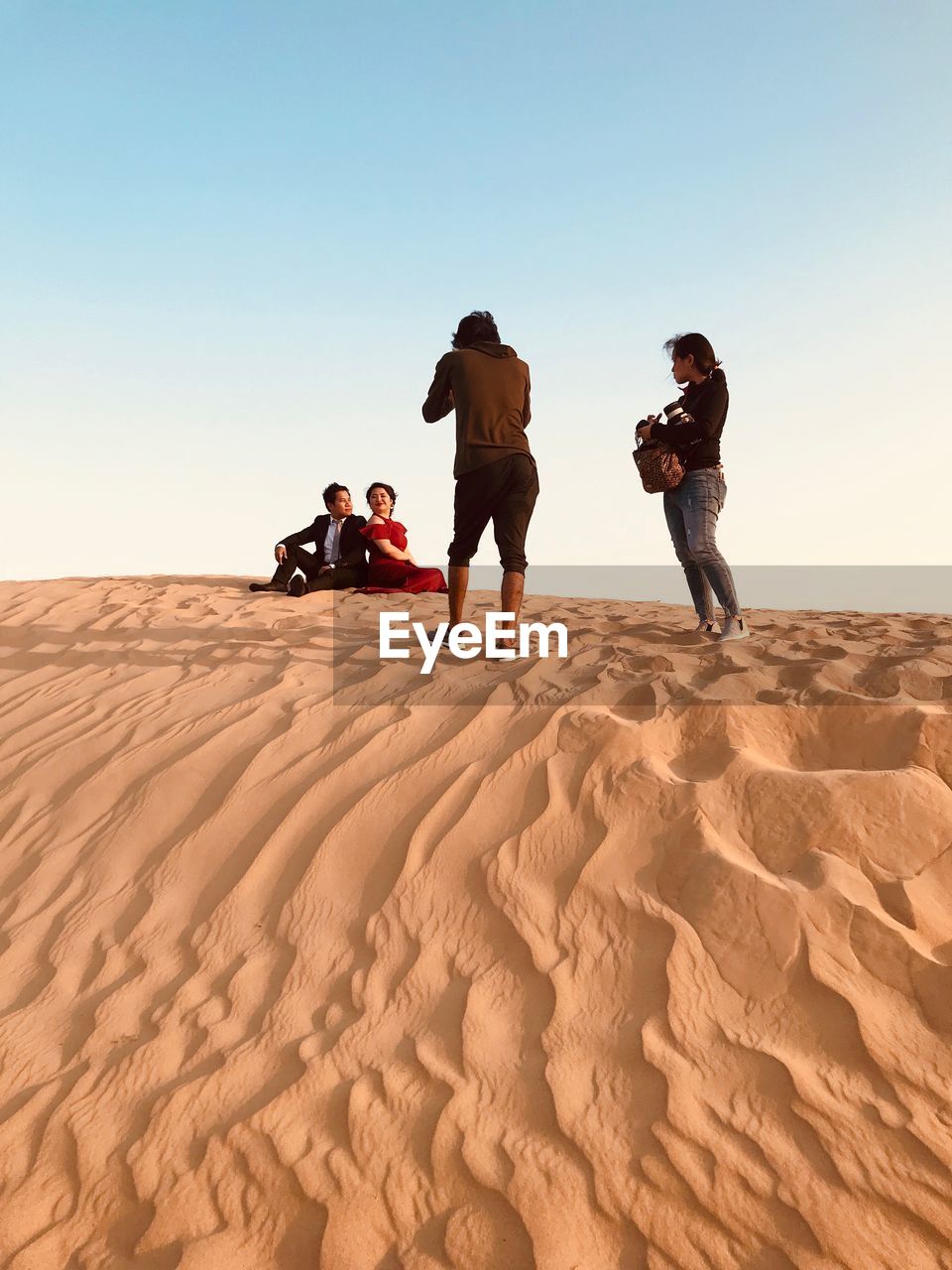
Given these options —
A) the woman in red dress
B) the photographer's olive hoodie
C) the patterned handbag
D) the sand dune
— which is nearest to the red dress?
the woman in red dress

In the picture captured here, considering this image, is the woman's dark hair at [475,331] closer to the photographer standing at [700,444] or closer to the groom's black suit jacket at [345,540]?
the photographer standing at [700,444]

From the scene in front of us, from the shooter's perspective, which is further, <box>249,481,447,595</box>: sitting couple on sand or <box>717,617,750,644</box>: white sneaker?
<box>249,481,447,595</box>: sitting couple on sand

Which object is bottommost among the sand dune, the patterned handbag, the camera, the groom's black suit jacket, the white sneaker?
the sand dune

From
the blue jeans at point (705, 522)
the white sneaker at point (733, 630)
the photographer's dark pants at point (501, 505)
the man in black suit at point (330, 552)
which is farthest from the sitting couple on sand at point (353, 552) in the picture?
the white sneaker at point (733, 630)

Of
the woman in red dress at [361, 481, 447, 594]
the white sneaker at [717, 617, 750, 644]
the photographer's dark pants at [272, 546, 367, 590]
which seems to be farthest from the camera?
the woman in red dress at [361, 481, 447, 594]

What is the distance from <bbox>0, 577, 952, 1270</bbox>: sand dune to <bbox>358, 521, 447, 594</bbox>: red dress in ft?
16.0

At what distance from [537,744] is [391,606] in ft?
13.4

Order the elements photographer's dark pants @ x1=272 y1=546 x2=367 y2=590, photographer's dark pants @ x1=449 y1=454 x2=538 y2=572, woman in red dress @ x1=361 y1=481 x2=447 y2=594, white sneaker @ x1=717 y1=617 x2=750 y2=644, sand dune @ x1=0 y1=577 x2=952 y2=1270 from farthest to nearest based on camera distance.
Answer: woman in red dress @ x1=361 y1=481 x2=447 y2=594 < photographer's dark pants @ x1=272 y1=546 x2=367 y2=590 < photographer's dark pants @ x1=449 y1=454 x2=538 y2=572 < white sneaker @ x1=717 y1=617 x2=750 y2=644 < sand dune @ x1=0 y1=577 x2=952 y2=1270

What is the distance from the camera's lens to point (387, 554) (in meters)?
8.28

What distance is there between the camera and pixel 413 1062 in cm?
194

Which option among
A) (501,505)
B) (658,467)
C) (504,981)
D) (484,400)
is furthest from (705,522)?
(504,981)

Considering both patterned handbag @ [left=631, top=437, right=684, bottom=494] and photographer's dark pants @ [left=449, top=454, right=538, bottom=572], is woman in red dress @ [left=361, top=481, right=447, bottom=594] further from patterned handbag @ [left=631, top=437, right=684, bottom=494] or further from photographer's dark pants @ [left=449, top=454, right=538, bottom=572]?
patterned handbag @ [left=631, top=437, right=684, bottom=494]

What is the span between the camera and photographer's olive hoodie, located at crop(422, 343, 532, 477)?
4.39 meters

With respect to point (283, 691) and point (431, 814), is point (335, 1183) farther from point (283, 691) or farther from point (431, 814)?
point (283, 691)
